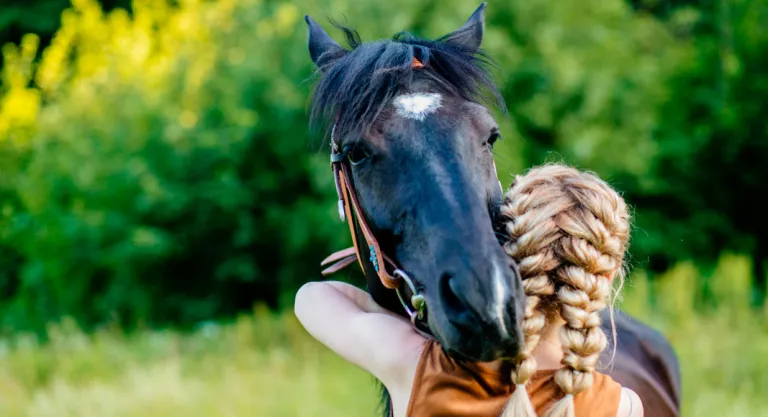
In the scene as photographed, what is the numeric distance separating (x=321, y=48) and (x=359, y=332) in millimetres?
1138

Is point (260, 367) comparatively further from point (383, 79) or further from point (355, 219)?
point (383, 79)

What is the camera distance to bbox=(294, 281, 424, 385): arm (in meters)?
1.71

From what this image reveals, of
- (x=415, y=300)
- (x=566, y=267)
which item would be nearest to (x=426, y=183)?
(x=415, y=300)

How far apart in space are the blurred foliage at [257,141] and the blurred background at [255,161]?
0.03m

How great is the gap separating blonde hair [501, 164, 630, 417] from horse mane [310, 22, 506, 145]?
467mm

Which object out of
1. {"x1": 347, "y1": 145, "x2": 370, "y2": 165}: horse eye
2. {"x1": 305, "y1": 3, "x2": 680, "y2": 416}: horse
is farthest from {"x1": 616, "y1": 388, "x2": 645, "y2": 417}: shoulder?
{"x1": 347, "y1": 145, "x2": 370, "y2": 165}: horse eye

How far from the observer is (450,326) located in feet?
5.03

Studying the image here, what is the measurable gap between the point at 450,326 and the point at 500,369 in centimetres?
20

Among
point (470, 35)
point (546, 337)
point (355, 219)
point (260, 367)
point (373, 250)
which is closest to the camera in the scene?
point (546, 337)

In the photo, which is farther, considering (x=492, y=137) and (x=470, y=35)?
(x=470, y=35)

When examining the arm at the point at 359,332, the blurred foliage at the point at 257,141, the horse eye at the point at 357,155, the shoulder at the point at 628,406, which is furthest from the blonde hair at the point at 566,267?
the blurred foliage at the point at 257,141

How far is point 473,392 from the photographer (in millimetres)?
1645

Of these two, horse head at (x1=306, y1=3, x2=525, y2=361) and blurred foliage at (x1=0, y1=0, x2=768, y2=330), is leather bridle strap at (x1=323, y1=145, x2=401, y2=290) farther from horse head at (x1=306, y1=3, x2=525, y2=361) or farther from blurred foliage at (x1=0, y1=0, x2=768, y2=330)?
blurred foliage at (x1=0, y1=0, x2=768, y2=330)

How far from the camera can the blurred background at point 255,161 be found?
763 cm
